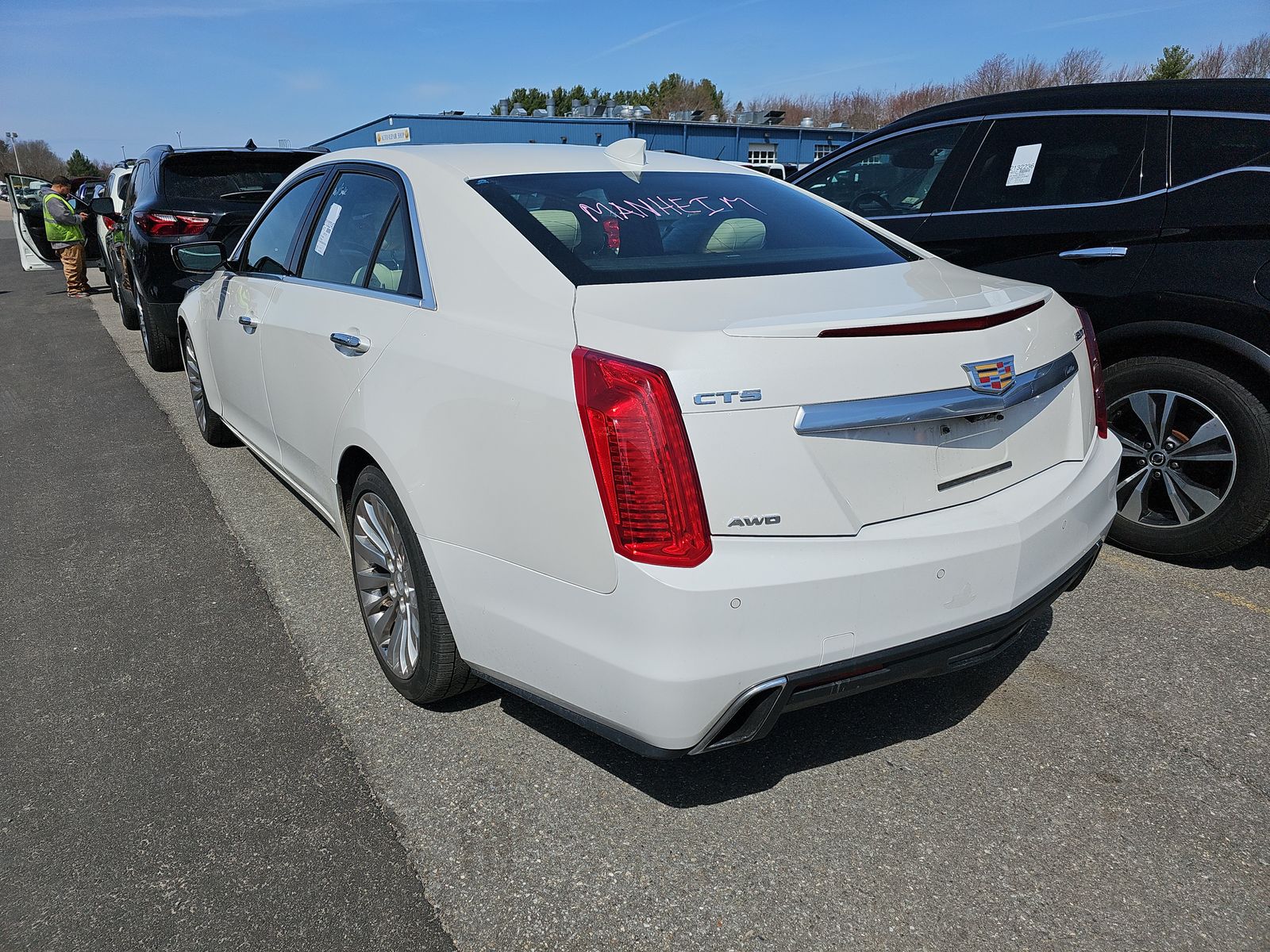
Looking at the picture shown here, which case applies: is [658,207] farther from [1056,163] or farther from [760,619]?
[1056,163]

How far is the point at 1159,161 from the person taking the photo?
3.68m

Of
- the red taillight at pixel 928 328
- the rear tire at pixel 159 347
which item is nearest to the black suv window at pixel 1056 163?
the red taillight at pixel 928 328

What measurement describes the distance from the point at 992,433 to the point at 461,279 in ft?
4.75

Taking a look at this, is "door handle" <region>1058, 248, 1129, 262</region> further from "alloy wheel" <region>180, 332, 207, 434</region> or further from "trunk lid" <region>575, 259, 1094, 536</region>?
"alloy wheel" <region>180, 332, 207, 434</region>

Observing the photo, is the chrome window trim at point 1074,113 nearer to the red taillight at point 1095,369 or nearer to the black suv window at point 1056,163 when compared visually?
the black suv window at point 1056,163

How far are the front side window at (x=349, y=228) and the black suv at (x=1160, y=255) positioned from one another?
A: 106 inches

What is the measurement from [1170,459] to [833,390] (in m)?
2.50

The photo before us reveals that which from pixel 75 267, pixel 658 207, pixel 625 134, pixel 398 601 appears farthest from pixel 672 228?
pixel 625 134

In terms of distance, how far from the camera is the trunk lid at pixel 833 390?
190cm

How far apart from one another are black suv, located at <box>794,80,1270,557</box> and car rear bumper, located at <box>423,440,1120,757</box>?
1683 mm

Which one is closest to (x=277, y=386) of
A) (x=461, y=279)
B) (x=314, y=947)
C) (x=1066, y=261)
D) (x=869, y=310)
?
(x=461, y=279)

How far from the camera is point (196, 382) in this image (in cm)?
555

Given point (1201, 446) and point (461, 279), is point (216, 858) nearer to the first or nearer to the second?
point (461, 279)

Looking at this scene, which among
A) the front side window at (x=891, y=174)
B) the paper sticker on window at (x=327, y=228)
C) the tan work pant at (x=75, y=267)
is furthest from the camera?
the tan work pant at (x=75, y=267)
